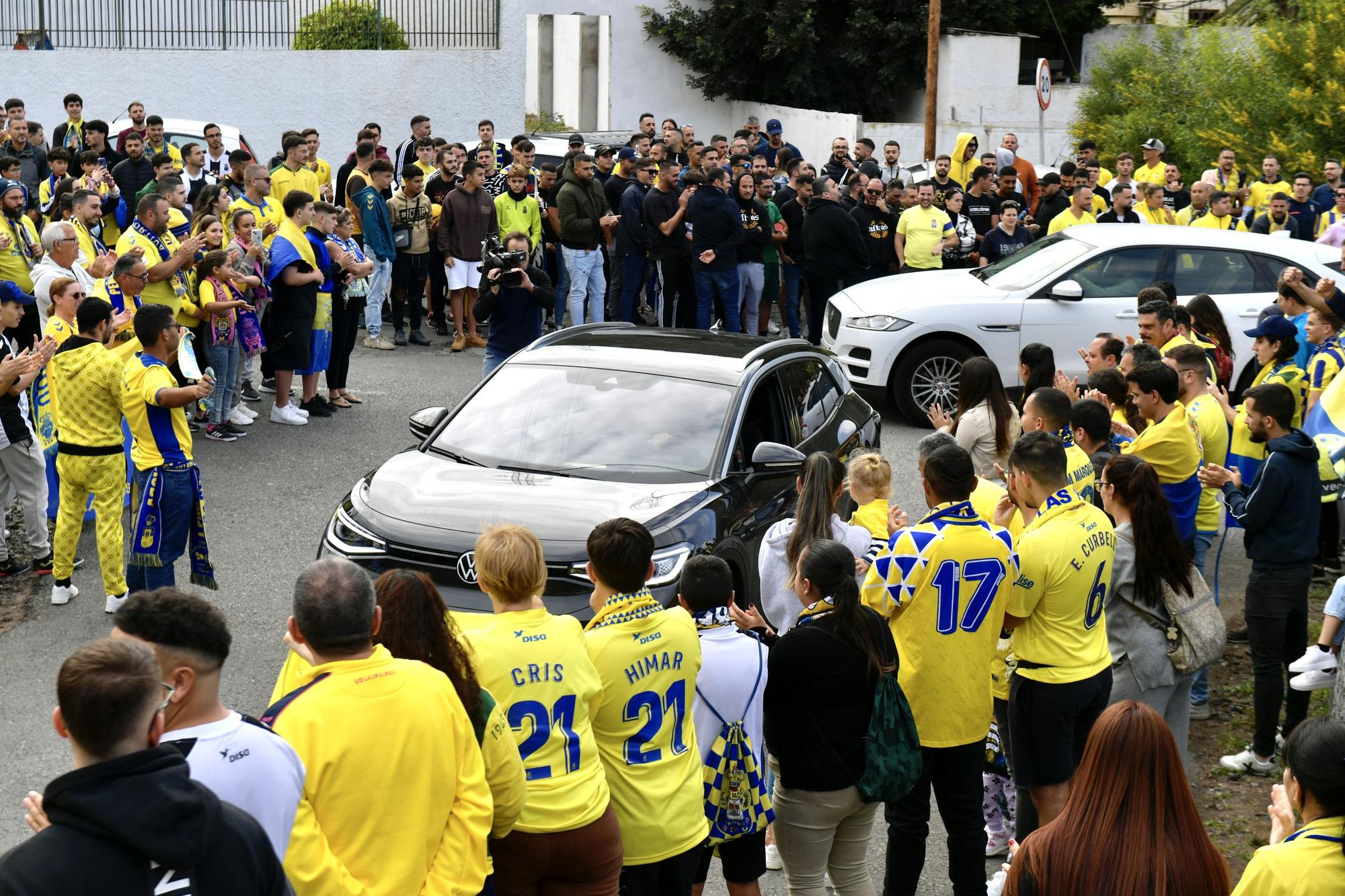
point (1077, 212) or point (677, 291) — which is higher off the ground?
point (1077, 212)

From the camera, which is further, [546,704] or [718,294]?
[718,294]

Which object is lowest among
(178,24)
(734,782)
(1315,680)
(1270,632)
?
(1315,680)

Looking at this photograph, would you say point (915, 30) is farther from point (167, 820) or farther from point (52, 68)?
point (167, 820)

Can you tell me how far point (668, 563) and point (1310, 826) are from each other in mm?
3764

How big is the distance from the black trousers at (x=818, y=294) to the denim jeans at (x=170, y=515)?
8.77 meters

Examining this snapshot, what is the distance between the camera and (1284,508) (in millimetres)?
6797

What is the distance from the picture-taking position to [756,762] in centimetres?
474

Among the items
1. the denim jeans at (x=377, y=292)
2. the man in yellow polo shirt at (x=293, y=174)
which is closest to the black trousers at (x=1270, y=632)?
the denim jeans at (x=377, y=292)

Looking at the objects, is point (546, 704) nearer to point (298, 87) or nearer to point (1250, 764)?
point (1250, 764)

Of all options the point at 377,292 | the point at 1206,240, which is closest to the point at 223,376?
the point at 377,292

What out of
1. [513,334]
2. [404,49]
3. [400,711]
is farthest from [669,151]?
[400,711]

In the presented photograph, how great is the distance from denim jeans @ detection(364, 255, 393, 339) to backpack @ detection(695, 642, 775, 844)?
419 inches

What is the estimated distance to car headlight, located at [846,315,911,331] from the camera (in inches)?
514

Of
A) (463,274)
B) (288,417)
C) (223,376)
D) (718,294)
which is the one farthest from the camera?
(718,294)
